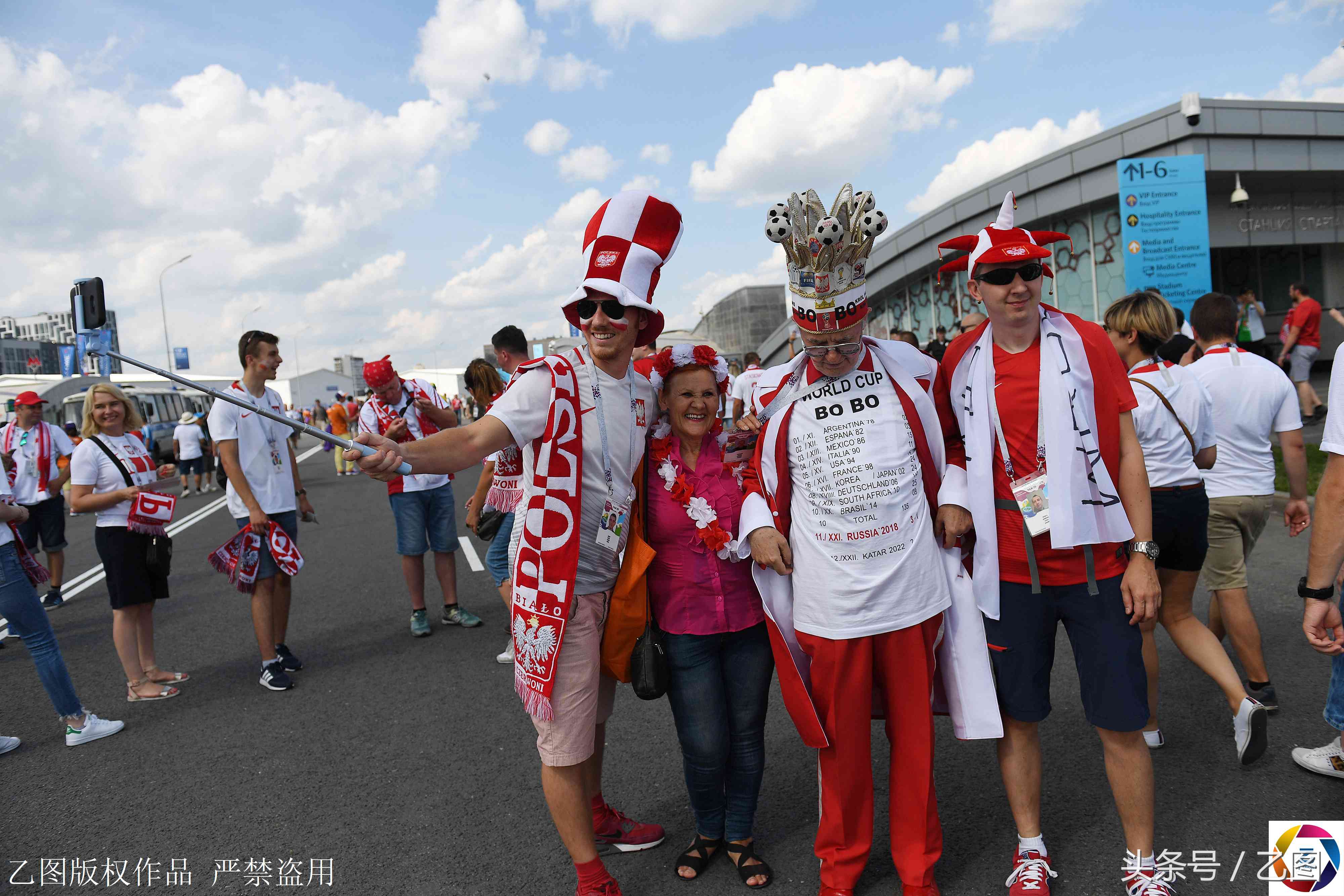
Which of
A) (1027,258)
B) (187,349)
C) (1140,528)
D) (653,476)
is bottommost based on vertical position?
(1140,528)

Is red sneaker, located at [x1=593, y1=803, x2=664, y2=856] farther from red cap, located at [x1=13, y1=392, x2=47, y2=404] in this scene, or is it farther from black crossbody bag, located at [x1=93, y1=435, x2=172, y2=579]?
red cap, located at [x1=13, y1=392, x2=47, y2=404]

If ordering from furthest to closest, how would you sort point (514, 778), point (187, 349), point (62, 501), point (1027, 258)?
point (187, 349), point (62, 501), point (514, 778), point (1027, 258)

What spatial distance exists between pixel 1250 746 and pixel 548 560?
8.87ft

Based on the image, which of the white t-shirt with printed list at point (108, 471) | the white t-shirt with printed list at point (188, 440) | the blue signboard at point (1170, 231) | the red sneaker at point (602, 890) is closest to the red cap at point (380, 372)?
the white t-shirt with printed list at point (108, 471)

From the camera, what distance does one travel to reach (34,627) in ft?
13.8

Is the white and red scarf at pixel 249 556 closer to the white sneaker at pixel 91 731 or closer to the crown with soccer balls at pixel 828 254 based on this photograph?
the white sneaker at pixel 91 731

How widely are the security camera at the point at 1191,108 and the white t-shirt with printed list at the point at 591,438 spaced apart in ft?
53.0

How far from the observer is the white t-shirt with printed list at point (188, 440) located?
16312 millimetres

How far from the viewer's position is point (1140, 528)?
8.15 ft

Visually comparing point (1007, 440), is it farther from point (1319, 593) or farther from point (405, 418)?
point (405, 418)

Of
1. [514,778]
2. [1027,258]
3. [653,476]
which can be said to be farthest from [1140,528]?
[514,778]

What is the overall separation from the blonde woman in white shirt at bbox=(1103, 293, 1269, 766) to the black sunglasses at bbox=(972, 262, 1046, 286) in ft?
3.40

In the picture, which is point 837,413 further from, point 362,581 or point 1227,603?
point 362,581

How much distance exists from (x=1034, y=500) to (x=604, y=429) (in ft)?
4.51
